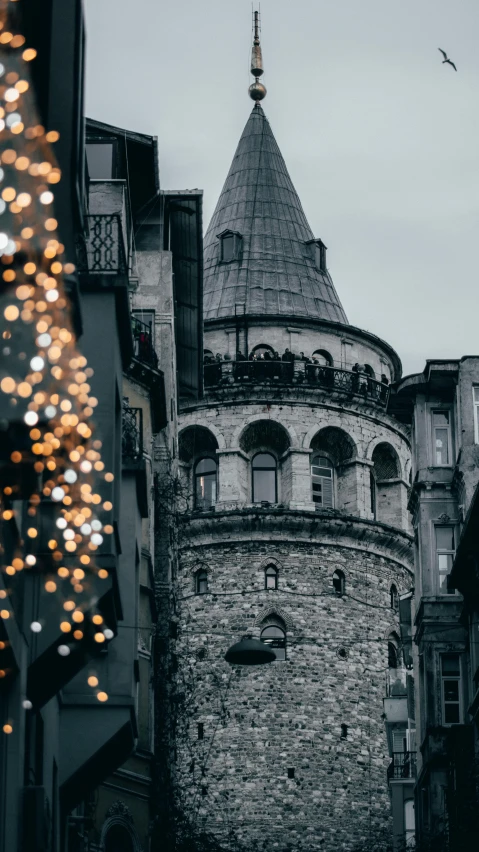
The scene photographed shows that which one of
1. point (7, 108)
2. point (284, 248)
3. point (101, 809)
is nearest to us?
point (7, 108)

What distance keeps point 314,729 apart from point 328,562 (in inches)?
182

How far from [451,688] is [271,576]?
1843cm

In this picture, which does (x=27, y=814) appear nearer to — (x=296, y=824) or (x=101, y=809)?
(x=101, y=809)

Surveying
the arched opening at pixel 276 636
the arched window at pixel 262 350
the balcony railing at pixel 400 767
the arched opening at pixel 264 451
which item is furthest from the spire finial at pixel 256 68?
the balcony railing at pixel 400 767

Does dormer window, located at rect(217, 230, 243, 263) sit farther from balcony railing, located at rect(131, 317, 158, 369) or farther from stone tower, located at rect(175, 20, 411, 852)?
balcony railing, located at rect(131, 317, 158, 369)

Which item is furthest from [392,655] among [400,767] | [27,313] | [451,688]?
[27,313]

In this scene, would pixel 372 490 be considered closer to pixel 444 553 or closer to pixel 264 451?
pixel 264 451

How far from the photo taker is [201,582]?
176 ft

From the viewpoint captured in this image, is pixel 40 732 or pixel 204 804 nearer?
pixel 40 732

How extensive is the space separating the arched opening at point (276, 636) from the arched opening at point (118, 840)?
68.5 feet

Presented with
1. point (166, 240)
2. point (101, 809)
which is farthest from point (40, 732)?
point (166, 240)

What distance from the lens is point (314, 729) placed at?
169ft

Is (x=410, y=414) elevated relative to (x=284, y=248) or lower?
lower

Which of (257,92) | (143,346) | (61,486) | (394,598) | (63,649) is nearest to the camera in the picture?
(61,486)
